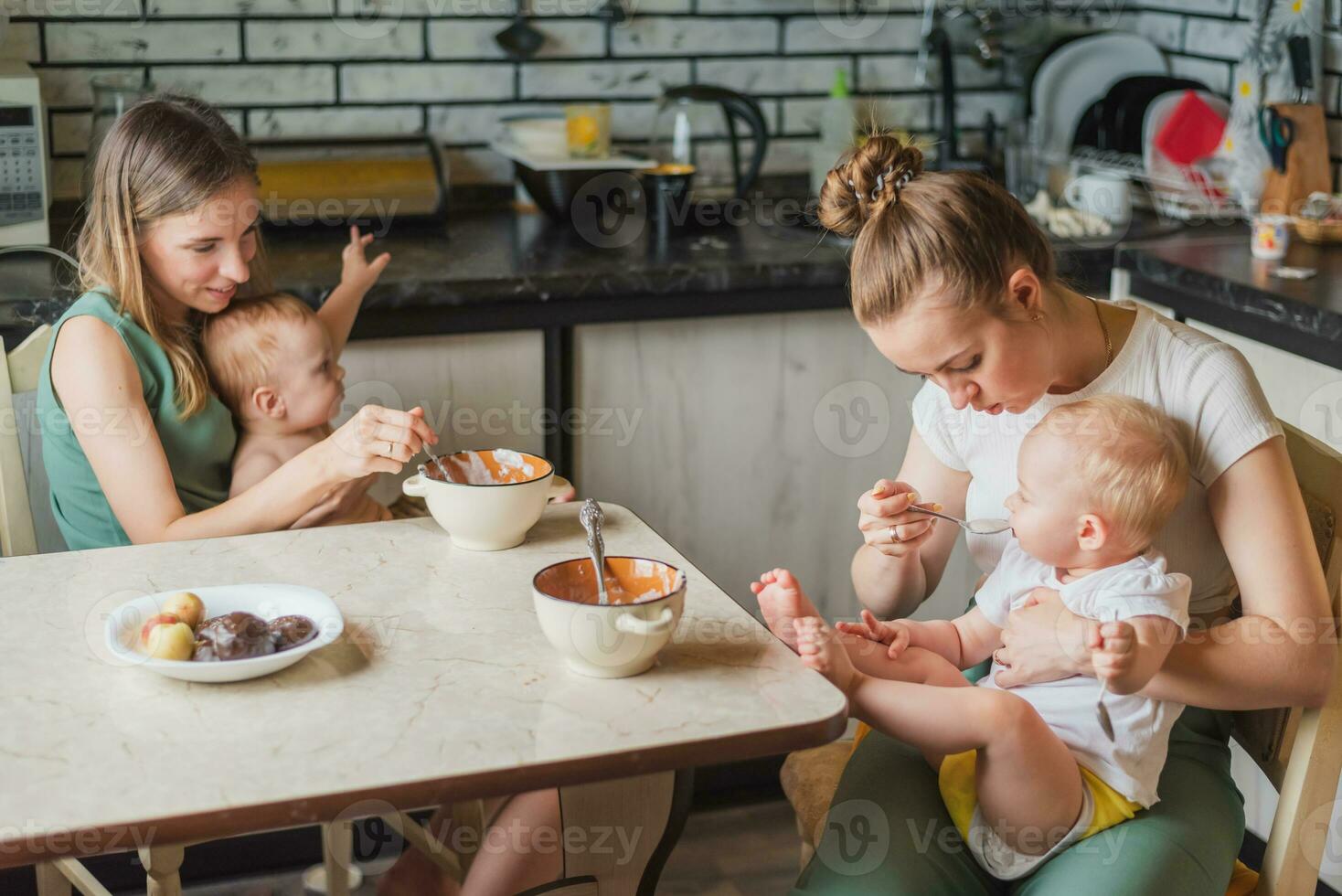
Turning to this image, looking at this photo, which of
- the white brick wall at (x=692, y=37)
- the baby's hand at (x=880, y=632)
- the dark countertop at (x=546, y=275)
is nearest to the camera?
the baby's hand at (x=880, y=632)

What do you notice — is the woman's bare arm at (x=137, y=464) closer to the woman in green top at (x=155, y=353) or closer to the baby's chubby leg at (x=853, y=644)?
the woman in green top at (x=155, y=353)

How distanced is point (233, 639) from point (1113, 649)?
2.55ft

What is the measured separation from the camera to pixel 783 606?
1.34 m

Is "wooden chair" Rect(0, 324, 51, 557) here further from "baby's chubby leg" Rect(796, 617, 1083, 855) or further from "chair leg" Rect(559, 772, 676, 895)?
"baby's chubby leg" Rect(796, 617, 1083, 855)

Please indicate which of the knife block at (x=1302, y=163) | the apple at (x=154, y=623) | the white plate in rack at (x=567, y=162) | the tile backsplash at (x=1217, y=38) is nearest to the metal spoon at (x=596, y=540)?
the apple at (x=154, y=623)

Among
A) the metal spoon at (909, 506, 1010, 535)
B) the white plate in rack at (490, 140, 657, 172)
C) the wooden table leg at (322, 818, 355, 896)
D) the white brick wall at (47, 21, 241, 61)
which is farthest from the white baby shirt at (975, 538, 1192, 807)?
the white brick wall at (47, 21, 241, 61)

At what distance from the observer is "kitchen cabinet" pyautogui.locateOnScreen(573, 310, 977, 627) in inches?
96.7

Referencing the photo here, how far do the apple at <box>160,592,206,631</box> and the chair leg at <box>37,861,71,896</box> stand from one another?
26.6 inches

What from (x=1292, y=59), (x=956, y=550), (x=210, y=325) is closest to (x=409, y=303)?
(x=210, y=325)

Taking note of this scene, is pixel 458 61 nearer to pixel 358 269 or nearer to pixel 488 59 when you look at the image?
pixel 488 59

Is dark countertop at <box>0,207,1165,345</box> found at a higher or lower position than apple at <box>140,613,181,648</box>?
higher

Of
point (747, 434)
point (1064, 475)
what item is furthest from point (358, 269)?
point (1064, 475)

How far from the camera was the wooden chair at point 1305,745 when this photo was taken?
1.38m

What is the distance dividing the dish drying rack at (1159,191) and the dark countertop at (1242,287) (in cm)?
7
